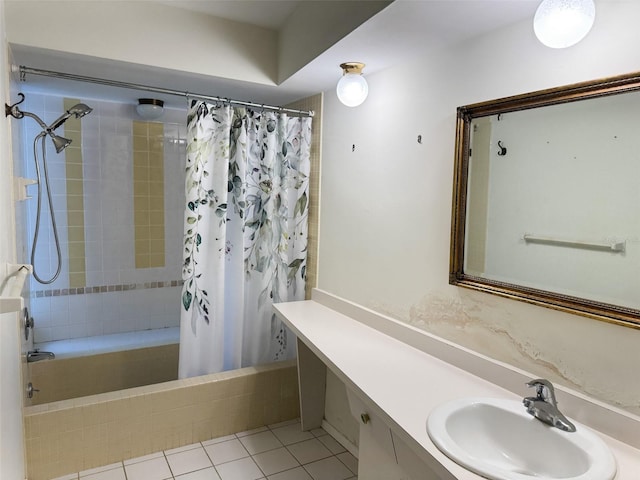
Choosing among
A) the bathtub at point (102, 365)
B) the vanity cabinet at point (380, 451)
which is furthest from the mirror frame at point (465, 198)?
the bathtub at point (102, 365)

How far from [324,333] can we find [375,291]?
344 millimetres

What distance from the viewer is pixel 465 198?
5.44ft

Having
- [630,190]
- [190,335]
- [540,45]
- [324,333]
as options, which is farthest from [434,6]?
[190,335]

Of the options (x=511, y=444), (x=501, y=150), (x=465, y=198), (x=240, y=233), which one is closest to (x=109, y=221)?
(x=240, y=233)

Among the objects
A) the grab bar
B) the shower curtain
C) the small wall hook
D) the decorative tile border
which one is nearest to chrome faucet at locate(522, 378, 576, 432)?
the grab bar

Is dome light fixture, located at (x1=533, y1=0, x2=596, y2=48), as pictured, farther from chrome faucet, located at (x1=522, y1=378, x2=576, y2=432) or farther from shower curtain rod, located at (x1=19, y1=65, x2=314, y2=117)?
shower curtain rod, located at (x1=19, y1=65, x2=314, y2=117)

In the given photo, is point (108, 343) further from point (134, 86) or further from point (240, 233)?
point (134, 86)

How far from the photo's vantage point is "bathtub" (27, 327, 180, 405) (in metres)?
2.70

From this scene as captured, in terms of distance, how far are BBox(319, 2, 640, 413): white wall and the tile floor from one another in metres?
0.89

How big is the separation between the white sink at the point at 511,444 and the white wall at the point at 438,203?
0.20 meters

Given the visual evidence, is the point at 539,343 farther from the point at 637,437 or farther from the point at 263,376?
the point at 263,376

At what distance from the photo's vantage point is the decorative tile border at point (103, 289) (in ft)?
10.00

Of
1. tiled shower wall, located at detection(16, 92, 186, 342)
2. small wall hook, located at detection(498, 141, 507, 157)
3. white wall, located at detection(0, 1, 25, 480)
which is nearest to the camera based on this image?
white wall, located at detection(0, 1, 25, 480)

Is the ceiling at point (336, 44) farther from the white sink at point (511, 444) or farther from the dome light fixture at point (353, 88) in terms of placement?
the white sink at point (511, 444)
